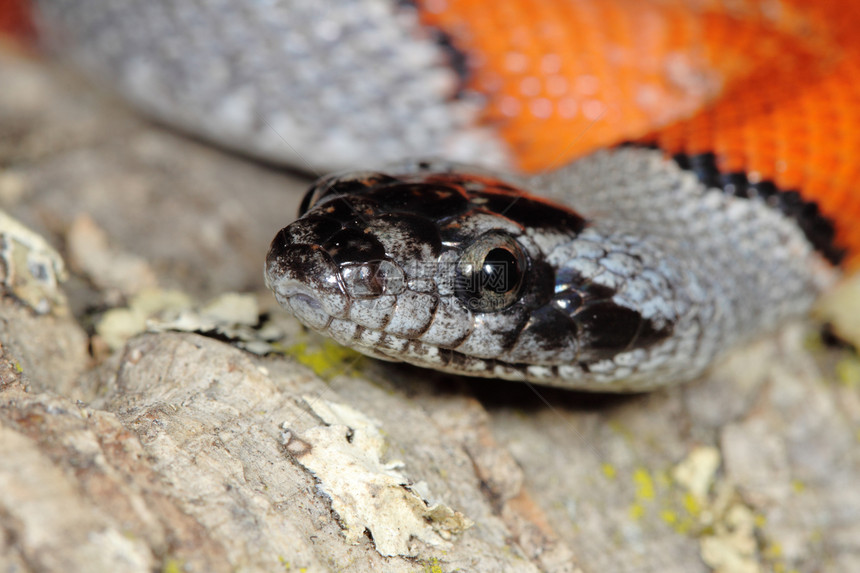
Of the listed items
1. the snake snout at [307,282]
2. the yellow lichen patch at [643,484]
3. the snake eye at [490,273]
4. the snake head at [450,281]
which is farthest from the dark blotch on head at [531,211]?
the yellow lichen patch at [643,484]

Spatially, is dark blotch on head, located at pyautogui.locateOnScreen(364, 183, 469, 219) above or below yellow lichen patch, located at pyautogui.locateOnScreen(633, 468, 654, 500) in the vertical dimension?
above

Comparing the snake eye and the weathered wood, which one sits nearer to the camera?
the weathered wood

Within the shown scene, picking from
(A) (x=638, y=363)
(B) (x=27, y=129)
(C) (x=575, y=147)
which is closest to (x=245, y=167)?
(B) (x=27, y=129)

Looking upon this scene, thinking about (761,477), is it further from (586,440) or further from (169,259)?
(169,259)

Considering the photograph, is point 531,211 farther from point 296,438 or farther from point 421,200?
point 296,438

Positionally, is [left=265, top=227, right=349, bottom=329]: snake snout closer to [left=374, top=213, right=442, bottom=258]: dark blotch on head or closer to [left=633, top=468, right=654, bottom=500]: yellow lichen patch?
[left=374, top=213, right=442, bottom=258]: dark blotch on head

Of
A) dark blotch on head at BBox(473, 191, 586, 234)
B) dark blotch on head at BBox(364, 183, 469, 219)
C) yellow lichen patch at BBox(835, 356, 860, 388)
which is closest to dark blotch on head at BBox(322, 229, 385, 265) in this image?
dark blotch on head at BBox(364, 183, 469, 219)

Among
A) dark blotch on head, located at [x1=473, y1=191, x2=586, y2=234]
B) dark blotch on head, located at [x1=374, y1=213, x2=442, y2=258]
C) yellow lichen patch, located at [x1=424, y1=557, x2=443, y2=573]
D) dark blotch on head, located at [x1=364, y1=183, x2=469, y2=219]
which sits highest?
dark blotch on head, located at [x1=473, y1=191, x2=586, y2=234]
